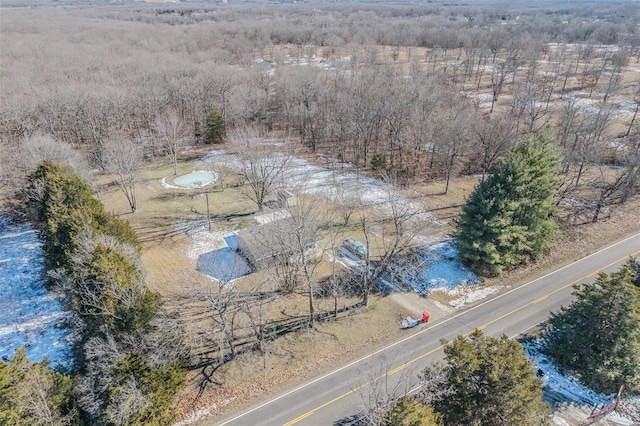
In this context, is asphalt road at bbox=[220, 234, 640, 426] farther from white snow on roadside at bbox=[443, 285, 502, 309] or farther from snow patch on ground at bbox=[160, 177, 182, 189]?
snow patch on ground at bbox=[160, 177, 182, 189]

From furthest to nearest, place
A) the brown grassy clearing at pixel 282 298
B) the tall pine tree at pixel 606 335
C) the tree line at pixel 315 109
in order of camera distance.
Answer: the tree line at pixel 315 109, the brown grassy clearing at pixel 282 298, the tall pine tree at pixel 606 335

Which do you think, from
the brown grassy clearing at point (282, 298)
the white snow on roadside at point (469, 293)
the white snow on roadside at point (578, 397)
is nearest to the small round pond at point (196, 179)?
the brown grassy clearing at point (282, 298)

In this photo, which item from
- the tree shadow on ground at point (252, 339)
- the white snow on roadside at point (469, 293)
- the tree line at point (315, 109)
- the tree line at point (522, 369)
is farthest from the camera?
the tree line at point (315, 109)

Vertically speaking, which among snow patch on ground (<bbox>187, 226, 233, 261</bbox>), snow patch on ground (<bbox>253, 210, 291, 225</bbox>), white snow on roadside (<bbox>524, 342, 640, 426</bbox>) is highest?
snow patch on ground (<bbox>253, 210, 291, 225</bbox>)

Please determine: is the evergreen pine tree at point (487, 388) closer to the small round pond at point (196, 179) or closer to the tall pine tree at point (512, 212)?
the tall pine tree at point (512, 212)

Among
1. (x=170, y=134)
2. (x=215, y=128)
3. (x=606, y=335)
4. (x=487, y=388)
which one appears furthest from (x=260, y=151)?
(x=606, y=335)

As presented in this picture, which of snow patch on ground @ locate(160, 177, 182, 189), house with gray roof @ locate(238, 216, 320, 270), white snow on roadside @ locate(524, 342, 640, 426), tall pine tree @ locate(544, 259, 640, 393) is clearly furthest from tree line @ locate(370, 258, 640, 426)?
snow patch on ground @ locate(160, 177, 182, 189)
